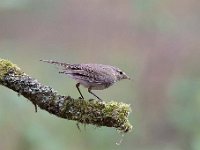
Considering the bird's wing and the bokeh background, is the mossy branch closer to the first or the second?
the bird's wing

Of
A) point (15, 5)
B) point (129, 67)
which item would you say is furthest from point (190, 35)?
point (15, 5)

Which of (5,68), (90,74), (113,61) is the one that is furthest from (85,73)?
(113,61)

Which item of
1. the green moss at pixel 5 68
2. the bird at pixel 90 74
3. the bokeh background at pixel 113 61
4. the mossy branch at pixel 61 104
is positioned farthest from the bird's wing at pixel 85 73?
the bokeh background at pixel 113 61

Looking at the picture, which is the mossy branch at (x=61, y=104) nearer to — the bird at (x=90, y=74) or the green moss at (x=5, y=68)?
the green moss at (x=5, y=68)

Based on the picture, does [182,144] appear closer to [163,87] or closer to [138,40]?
[163,87]

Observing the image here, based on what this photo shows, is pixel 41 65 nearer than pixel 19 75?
No

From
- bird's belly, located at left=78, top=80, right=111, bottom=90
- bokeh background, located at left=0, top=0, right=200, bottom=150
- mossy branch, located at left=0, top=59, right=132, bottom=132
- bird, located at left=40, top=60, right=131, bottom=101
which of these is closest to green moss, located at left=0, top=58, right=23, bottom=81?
mossy branch, located at left=0, top=59, right=132, bottom=132
